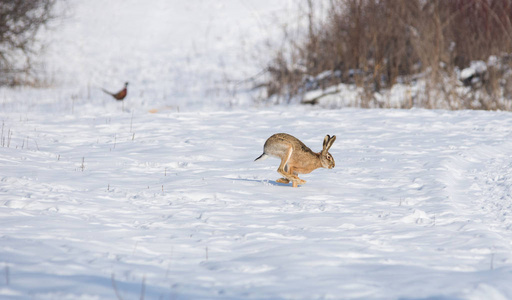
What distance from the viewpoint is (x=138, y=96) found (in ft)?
63.5

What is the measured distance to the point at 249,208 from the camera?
6078mm

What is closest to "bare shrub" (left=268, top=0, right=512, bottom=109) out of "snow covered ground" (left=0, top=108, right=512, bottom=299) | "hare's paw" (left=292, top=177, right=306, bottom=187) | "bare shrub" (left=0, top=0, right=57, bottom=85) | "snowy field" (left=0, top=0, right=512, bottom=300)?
"snowy field" (left=0, top=0, right=512, bottom=300)

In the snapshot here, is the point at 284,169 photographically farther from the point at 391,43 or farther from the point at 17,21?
the point at 17,21

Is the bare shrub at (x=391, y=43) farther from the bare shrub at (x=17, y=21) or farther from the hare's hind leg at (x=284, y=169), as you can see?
the hare's hind leg at (x=284, y=169)

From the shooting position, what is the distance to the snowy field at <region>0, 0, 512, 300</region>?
13.0ft

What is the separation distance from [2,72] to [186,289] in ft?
60.5

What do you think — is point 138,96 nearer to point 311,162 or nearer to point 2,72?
point 2,72

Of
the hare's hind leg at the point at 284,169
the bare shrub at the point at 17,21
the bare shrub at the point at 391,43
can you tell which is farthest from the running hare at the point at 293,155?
the bare shrub at the point at 17,21

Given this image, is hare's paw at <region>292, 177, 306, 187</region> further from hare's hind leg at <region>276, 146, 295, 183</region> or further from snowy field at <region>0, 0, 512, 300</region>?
snowy field at <region>0, 0, 512, 300</region>

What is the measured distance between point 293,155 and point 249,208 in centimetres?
102

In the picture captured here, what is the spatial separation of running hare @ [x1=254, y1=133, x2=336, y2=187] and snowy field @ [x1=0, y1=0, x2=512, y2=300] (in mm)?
275

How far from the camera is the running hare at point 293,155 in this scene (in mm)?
6703

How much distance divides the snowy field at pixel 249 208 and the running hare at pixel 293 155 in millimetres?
275

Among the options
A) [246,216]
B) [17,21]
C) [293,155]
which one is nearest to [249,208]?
[246,216]
